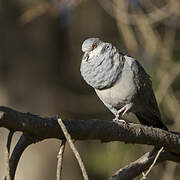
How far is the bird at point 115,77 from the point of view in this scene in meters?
3.47

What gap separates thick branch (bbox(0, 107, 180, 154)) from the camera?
186 centimetres

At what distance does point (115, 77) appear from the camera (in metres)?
3.50

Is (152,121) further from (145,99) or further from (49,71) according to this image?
(49,71)

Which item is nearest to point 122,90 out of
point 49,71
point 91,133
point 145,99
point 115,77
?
point 115,77

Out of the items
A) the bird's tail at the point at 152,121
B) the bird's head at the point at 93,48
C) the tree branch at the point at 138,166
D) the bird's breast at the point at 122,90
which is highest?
the bird's head at the point at 93,48

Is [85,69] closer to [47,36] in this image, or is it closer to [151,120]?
[151,120]

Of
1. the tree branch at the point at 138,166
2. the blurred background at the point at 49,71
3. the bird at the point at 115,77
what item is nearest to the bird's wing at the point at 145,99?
the bird at the point at 115,77

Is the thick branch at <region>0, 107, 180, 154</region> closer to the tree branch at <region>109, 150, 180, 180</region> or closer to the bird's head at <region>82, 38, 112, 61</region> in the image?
the tree branch at <region>109, 150, 180, 180</region>

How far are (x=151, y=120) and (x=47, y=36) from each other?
542 cm

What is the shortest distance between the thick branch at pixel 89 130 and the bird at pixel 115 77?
0.77 meters

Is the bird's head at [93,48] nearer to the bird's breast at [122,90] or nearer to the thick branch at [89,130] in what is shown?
the bird's breast at [122,90]

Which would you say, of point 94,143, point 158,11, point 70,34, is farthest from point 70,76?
point 158,11

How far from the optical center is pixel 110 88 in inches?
141

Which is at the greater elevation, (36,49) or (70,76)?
(36,49)
